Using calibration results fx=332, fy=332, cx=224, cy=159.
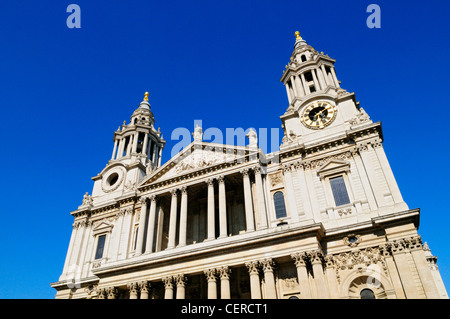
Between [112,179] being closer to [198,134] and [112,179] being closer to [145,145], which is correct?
[145,145]

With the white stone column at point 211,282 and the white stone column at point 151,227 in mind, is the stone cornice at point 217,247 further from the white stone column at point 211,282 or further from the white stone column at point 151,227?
the white stone column at point 151,227

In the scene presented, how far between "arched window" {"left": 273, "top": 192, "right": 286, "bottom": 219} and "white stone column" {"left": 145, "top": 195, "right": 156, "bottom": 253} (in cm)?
1118

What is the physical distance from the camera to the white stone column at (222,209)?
26383 millimetres

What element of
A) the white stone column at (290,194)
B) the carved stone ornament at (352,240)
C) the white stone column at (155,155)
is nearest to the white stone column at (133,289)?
the white stone column at (290,194)

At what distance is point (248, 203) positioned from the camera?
27.1 metres

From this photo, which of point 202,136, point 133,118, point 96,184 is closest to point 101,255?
point 96,184

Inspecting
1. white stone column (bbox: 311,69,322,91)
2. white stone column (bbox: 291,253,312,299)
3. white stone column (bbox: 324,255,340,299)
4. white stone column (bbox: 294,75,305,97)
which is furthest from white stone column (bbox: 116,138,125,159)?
white stone column (bbox: 324,255,340,299)

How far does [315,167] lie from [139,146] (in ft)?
81.4

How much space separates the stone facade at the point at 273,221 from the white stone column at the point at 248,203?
0.28 ft

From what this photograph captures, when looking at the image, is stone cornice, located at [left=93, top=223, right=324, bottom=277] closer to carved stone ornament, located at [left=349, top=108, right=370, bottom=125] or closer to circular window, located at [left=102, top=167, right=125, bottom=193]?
carved stone ornament, located at [left=349, top=108, right=370, bottom=125]

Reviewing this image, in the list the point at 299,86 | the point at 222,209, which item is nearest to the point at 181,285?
the point at 222,209

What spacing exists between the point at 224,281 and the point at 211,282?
1019 millimetres
